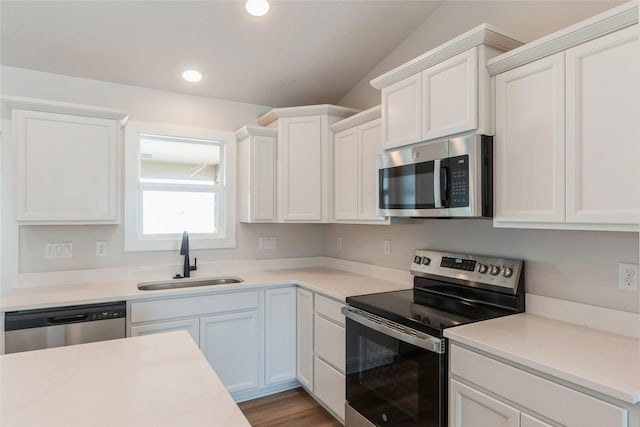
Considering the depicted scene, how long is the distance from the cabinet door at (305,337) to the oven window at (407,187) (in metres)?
0.97

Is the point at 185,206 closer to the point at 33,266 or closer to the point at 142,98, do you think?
the point at 142,98

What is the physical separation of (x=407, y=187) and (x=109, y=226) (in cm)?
233

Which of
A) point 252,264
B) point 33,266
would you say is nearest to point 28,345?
point 33,266

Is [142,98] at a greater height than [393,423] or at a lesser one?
greater

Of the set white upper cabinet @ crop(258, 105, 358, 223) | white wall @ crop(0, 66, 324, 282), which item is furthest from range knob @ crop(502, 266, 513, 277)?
white wall @ crop(0, 66, 324, 282)

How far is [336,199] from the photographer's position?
121 inches

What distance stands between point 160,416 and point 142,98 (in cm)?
280

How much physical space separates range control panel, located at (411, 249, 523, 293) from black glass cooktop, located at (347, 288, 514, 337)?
0.45 feet

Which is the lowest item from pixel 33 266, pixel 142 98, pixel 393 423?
pixel 393 423

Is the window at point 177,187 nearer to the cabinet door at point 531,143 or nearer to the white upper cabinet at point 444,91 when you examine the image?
the white upper cabinet at point 444,91

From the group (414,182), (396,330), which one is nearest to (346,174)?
(414,182)

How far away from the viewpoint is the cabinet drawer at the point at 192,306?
97.1 inches

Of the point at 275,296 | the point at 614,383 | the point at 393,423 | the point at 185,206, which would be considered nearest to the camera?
the point at 614,383

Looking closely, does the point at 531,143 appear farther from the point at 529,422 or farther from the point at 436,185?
the point at 529,422
